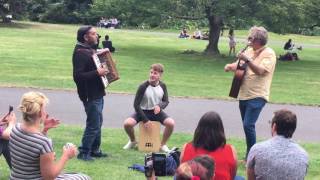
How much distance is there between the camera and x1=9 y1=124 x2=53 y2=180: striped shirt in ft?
18.1

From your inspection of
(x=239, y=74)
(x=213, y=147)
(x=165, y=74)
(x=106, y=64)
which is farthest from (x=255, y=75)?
(x=165, y=74)

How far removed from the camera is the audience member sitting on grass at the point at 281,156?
588 cm

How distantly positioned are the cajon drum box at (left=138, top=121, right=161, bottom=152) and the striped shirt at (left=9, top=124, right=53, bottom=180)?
4.22m

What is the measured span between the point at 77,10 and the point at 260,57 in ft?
188

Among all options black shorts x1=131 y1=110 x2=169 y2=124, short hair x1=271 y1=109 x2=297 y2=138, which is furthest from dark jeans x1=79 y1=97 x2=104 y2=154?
short hair x1=271 y1=109 x2=297 y2=138

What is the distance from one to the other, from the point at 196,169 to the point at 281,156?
1.61 meters

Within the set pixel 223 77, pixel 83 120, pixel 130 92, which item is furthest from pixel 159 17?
pixel 83 120

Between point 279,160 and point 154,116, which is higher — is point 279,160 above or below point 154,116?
above

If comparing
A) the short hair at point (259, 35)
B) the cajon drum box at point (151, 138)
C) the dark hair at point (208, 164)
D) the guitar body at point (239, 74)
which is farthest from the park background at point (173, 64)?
the dark hair at point (208, 164)

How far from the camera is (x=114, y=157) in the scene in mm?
9391

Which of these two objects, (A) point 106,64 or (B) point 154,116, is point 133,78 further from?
(A) point 106,64

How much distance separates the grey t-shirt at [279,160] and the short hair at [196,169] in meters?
1.27

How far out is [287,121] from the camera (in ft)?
19.5

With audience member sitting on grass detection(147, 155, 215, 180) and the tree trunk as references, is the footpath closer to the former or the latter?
audience member sitting on grass detection(147, 155, 215, 180)
